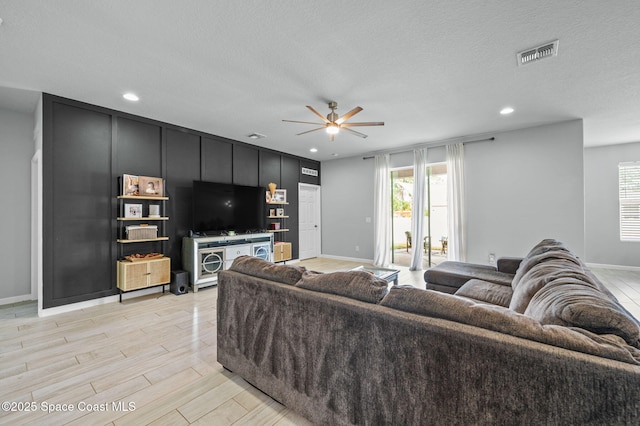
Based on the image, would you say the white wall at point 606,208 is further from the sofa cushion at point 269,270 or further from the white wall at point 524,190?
the sofa cushion at point 269,270

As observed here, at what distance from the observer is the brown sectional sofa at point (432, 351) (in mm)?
863

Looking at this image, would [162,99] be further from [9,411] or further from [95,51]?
[9,411]

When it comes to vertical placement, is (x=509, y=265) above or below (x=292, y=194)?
below

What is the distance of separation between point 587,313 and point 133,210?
15.7 ft

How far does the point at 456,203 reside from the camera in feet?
17.5

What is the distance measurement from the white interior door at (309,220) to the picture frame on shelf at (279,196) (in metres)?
0.67

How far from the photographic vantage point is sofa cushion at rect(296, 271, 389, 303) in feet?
4.57

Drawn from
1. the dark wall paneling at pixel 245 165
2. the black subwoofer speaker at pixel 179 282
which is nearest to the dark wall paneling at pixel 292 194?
the dark wall paneling at pixel 245 165

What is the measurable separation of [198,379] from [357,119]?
12.4 feet

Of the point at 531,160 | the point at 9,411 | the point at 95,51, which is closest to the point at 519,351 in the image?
the point at 9,411

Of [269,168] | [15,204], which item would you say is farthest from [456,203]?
[15,204]

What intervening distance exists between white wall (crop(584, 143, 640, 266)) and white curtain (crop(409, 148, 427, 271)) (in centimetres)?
374

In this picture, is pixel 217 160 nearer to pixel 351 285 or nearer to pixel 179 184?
pixel 179 184

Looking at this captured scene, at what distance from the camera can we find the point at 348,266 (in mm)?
6211
